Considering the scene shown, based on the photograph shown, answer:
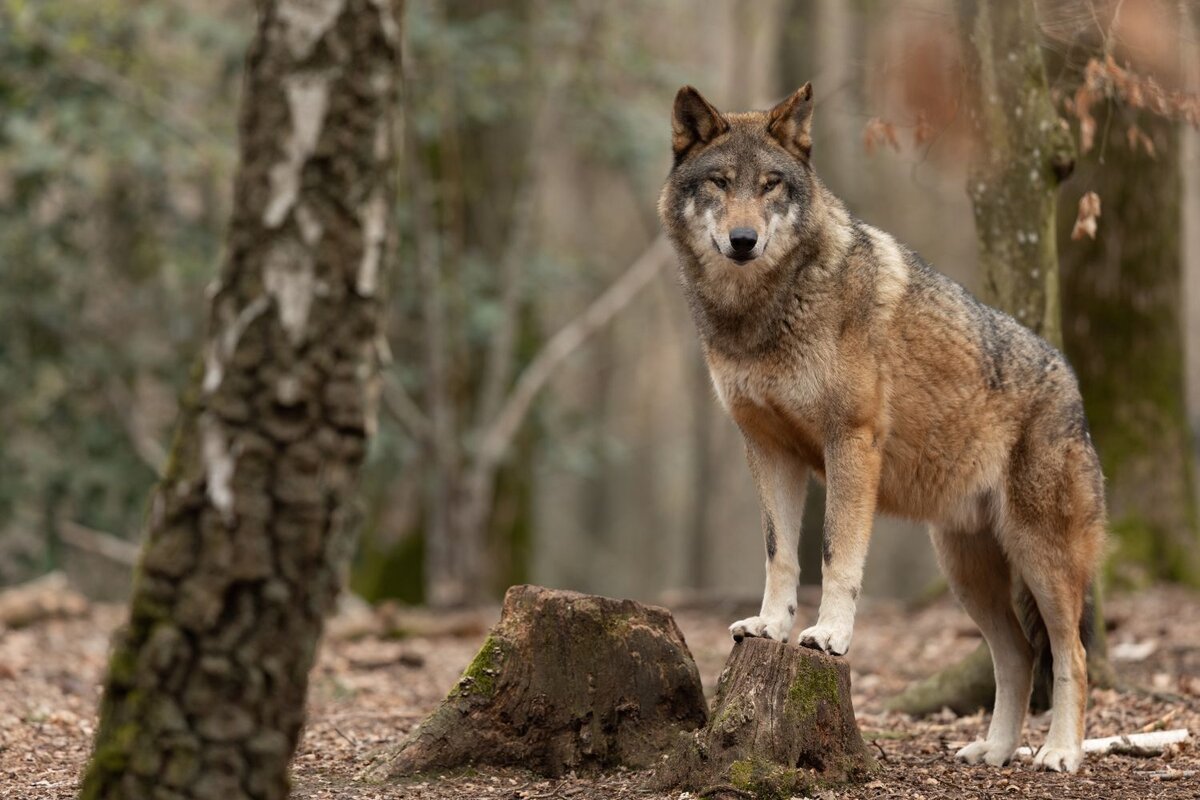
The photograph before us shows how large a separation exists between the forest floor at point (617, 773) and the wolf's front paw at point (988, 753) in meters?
0.12

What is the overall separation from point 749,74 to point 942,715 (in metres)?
16.5

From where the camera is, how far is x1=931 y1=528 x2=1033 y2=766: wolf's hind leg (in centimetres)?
606

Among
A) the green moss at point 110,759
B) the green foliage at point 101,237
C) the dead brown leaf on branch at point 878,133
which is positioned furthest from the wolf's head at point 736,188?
the green foliage at point 101,237

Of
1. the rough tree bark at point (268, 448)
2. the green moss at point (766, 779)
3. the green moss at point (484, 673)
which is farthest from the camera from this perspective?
the green moss at point (484, 673)

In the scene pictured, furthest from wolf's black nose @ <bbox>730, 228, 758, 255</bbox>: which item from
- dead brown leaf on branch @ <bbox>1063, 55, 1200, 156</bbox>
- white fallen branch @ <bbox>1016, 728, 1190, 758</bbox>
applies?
white fallen branch @ <bbox>1016, 728, 1190, 758</bbox>

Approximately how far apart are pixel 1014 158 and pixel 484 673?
3.88 m

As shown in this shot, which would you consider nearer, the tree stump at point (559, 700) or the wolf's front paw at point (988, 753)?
the tree stump at point (559, 700)

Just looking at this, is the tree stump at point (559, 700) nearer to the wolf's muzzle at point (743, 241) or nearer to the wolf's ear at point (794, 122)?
the wolf's muzzle at point (743, 241)

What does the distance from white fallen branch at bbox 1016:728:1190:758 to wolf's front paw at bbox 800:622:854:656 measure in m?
1.26

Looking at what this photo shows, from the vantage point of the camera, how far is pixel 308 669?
3498 millimetres

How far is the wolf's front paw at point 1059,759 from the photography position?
5.54 metres

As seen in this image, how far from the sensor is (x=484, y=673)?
5.41 m

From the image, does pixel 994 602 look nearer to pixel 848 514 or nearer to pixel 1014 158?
pixel 848 514

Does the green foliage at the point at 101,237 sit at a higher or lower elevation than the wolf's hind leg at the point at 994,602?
higher
